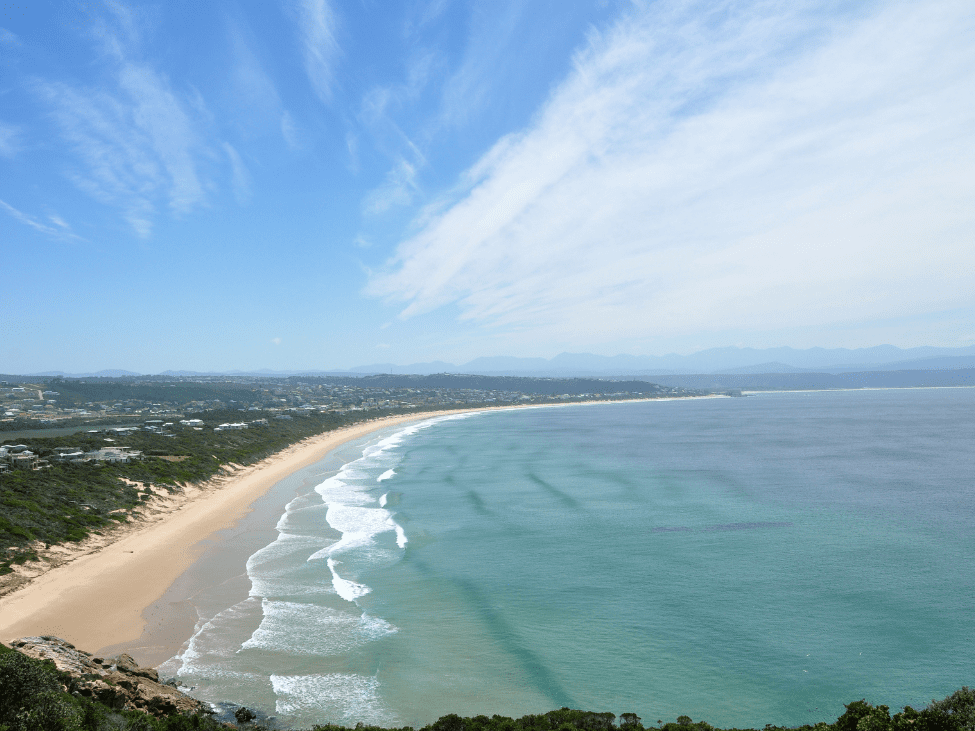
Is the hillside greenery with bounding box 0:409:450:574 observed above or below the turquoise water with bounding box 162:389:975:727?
A: above

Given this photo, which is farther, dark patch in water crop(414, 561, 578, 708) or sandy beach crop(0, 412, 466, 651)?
sandy beach crop(0, 412, 466, 651)

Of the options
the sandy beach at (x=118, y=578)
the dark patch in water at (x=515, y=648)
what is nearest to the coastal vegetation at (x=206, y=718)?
the dark patch in water at (x=515, y=648)

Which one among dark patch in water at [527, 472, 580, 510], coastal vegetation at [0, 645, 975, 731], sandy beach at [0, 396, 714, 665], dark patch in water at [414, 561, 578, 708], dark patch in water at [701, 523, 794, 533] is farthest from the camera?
dark patch in water at [527, 472, 580, 510]

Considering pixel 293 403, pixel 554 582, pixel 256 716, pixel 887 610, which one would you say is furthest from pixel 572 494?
pixel 293 403

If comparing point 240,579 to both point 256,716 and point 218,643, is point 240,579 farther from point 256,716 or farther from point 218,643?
point 256,716

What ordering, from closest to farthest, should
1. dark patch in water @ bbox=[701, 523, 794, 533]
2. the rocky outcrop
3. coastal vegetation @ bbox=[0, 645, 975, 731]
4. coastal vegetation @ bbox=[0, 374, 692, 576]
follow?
coastal vegetation @ bbox=[0, 645, 975, 731], the rocky outcrop, coastal vegetation @ bbox=[0, 374, 692, 576], dark patch in water @ bbox=[701, 523, 794, 533]

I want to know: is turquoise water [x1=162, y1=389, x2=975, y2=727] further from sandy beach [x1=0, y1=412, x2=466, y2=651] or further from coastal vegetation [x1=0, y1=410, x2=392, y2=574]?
coastal vegetation [x1=0, y1=410, x2=392, y2=574]

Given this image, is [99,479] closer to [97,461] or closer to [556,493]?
[97,461]

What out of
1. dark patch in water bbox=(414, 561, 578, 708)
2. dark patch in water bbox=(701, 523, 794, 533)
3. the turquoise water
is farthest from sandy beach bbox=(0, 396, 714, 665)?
dark patch in water bbox=(701, 523, 794, 533)
